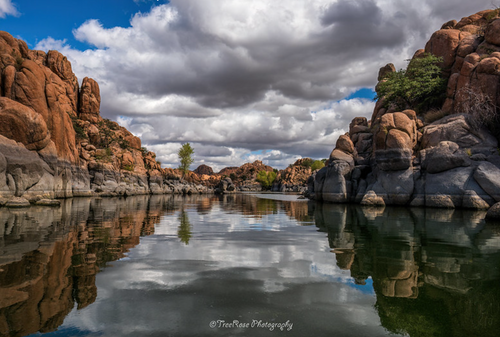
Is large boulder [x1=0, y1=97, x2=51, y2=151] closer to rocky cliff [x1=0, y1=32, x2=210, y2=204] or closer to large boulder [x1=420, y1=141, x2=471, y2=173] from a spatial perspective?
rocky cliff [x1=0, y1=32, x2=210, y2=204]

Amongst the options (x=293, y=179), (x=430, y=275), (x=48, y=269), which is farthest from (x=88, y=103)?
(x=293, y=179)

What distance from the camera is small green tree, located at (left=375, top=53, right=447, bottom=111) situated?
36.0 meters

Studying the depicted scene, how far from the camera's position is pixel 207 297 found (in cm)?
523

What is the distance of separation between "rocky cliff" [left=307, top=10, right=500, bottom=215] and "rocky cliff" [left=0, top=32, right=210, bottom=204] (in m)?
31.9

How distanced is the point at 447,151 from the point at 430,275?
23.8m

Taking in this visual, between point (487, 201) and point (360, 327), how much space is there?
24.5 m

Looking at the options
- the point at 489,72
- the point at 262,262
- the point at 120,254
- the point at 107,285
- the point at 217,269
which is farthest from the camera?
the point at 489,72

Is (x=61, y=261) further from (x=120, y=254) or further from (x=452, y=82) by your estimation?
(x=452, y=82)

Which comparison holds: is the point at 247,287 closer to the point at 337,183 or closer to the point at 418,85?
the point at 337,183

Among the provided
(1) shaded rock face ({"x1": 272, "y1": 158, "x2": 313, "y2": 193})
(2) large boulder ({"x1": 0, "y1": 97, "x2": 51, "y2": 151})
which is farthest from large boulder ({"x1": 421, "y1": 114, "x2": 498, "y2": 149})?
(1) shaded rock face ({"x1": 272, "y1": 158, "x2": 313, "y2": 193})

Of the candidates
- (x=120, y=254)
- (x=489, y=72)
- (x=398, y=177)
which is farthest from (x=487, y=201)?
(x=120, y=254)

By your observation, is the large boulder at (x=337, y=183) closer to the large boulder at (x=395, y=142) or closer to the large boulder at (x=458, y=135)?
the large boulder at (x=395, y=142)

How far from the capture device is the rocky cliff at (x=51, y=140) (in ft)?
88.9

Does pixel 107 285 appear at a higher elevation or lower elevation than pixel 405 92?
lower
